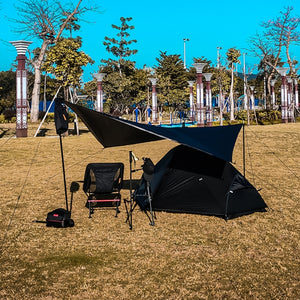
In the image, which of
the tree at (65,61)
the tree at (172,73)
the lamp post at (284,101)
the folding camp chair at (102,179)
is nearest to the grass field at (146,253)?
the folding camp chair at (102,179)

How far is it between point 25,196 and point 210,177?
13.9 ft

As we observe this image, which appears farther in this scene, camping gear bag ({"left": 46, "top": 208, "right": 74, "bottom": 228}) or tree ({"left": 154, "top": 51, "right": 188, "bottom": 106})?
tree ({"left": 154, "top": 51, "right": 188, "bottom": 106})

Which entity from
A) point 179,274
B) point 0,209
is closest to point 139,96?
point 0,209

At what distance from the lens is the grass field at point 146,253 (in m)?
3.85

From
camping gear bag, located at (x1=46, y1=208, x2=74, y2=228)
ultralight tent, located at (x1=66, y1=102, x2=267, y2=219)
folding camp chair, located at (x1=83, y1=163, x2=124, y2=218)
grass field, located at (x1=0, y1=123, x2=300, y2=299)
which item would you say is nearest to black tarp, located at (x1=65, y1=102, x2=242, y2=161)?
ultralight tent, located at (x1=66, y1=102, x2=267, y2=219)

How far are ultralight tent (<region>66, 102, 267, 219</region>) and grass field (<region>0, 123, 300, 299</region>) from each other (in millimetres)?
223

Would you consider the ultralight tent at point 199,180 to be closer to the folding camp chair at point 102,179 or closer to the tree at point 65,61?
the folding camp chair at point 102,179

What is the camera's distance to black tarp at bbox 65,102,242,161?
578 centimetres

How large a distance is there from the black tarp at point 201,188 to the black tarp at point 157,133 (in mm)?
407

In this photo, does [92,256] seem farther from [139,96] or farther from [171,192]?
[139,96]

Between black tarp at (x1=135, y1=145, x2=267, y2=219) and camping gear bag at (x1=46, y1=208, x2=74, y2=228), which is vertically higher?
black tarp at (x1=135, y1=145, x2=267, y2=219)

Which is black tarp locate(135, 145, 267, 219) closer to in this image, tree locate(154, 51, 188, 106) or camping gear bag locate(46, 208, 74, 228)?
camping gear bag locate(46, 208, 74, 228)

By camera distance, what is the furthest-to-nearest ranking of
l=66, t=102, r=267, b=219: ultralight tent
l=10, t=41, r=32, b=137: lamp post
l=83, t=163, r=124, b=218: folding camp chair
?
l=10, t=41, r=32, b=137: lamp post
l=83, t=163, r=124, b=218: folding camp chair
l=66, t=102, r=267, b=219: ultralight tent

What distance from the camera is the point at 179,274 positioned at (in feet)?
13.7
